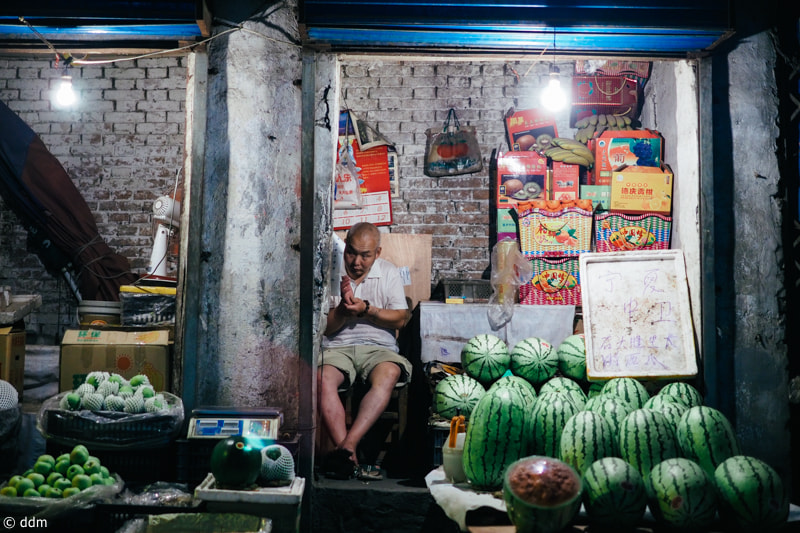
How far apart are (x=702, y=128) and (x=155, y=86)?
18.2ft

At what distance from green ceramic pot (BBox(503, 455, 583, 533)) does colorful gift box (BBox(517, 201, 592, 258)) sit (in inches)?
131

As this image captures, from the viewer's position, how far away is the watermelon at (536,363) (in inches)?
194

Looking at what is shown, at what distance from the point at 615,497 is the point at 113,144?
6.31m

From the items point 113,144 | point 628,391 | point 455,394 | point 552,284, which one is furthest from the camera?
point 113,144

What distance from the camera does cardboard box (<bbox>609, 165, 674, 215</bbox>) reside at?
5.68 metres

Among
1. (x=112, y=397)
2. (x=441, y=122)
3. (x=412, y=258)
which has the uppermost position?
(x=441, y=122)

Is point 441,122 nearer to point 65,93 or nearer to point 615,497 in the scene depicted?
point 65,93

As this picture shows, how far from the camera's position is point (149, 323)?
16.6 feet

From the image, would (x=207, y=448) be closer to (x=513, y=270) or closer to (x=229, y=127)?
(x=229, y=127)

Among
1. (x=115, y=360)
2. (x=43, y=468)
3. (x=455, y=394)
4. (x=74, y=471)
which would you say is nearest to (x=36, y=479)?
(x=43, y=468)

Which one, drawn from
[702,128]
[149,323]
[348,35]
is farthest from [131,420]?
[702,128]

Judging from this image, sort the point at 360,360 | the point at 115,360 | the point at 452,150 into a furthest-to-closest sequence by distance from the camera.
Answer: the point at 452,150 < the point at 360,360 < the point at 115,360

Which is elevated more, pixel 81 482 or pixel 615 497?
pixel 615 497

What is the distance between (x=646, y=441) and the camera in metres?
3.33
